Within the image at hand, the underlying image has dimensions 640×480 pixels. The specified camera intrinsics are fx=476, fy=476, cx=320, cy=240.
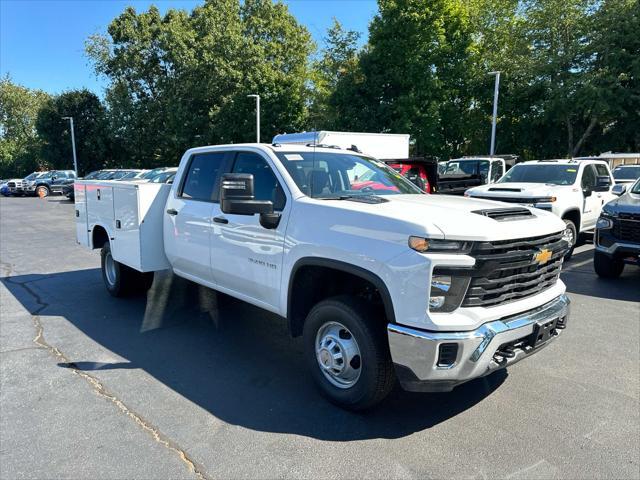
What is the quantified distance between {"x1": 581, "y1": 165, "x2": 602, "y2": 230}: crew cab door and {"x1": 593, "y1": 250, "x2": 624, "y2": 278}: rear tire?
1996 mm

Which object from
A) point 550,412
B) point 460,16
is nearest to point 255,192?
point 550,412

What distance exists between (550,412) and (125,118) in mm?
44365

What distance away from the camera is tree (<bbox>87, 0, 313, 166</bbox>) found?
1389 inches

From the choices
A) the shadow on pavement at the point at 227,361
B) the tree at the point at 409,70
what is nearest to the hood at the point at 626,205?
the shadow on pavement at the point at 227,361

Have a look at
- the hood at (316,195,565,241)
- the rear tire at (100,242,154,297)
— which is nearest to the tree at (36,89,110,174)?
the rear tire at (100,242,154,297)

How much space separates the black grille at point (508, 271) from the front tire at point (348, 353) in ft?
2.23

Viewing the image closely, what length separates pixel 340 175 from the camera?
14.5 feet

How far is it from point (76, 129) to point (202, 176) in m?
48.0

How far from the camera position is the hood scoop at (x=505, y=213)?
132 inches

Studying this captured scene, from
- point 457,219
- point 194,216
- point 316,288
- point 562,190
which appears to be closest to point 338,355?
point 316,288

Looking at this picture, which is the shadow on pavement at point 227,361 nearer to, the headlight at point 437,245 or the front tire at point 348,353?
the front tire at point 348,353

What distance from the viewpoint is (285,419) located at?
3449 mm

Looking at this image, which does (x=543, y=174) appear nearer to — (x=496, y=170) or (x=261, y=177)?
(x=496, y=170)

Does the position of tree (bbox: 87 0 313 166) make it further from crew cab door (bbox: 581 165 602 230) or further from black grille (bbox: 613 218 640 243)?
black grille (bbox: 613 218 640 243)
